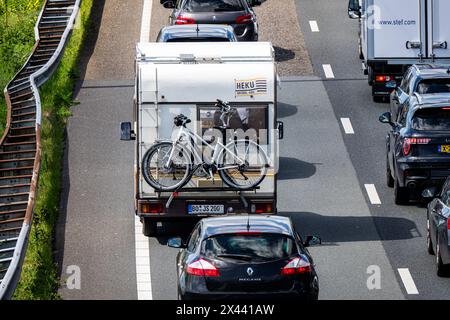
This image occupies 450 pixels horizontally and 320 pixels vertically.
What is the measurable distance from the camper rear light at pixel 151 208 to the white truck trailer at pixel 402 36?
11.5 metres

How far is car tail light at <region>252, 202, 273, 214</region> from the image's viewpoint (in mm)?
25891

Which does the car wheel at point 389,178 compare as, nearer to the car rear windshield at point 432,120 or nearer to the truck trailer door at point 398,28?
the car rear windshield at point 432,120

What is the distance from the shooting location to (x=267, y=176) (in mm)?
25828

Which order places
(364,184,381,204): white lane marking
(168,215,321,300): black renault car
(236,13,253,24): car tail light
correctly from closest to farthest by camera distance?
(168,215,321,300): black renault car → (364,184,381,204): white lane marking → (236,13,253,24): car tail light

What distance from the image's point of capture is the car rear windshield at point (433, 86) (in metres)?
30.5

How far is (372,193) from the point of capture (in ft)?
97.6

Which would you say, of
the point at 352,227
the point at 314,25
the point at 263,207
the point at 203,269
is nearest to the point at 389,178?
the point at 352,227

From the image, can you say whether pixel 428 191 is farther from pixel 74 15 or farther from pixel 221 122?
pixel 74 15

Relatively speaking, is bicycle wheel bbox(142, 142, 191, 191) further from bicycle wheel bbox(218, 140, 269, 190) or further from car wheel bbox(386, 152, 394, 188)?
car wheel bbox(386, 152, 394, 188)

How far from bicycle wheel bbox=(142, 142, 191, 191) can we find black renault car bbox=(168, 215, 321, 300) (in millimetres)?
5147

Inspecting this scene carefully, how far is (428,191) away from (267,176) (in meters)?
2.57

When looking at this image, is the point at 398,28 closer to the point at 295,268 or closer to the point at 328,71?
the point at 328,71

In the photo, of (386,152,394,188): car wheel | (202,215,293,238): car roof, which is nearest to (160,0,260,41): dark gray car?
(386,152,394,188): car wheel
